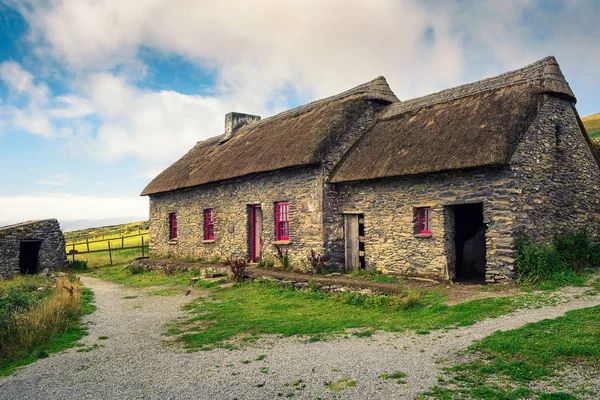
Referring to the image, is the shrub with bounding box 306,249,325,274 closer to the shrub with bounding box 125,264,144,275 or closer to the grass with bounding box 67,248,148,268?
the shrub with bounding box 125,264,144,275

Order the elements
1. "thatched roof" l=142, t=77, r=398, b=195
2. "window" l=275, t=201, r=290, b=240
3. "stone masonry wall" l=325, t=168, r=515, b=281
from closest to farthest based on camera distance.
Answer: "stone masonry wall" l=325, t=168, r=515, b=281
"thatched roof" l=142, t=77, r=398, b=195
"window" l=275, t=201, r=290, b=240

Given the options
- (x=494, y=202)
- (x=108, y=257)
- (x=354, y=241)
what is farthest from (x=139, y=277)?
(x=494, y=202)

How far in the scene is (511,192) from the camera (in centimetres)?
1078

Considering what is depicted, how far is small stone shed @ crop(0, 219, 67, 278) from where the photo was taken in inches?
763

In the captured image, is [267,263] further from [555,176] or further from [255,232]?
[555,176]

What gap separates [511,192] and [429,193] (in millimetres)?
2109

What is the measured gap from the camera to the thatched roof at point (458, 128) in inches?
440

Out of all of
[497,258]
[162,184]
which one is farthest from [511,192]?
[162,184]

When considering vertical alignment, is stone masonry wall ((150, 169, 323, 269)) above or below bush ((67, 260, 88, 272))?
above

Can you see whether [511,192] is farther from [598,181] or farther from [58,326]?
[58,326]

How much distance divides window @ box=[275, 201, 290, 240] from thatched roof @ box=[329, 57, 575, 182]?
7.91 feet

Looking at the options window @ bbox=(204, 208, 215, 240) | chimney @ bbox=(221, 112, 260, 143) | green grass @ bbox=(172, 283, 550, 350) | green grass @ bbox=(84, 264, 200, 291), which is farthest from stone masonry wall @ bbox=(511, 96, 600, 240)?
chimney @ bbox=(221, 112, 260, 143)

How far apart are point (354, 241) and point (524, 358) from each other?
878 centimetres

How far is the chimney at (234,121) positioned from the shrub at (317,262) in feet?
34.9
